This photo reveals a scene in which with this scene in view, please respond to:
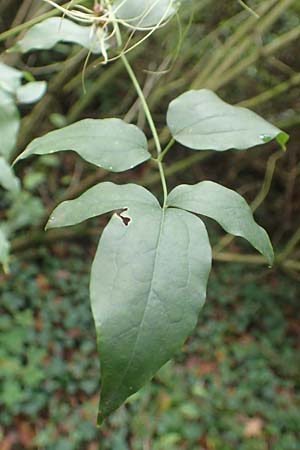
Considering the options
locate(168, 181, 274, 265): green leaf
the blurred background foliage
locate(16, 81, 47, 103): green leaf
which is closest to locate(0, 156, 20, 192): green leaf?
locate(16, 81, 47, 103): green leaf

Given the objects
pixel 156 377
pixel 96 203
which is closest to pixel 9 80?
pixel 96 203

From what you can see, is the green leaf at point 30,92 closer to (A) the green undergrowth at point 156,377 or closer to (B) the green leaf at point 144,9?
(B) the green leaf at point 144,9

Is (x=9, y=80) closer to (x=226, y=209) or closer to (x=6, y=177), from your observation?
(x=6, y=177)

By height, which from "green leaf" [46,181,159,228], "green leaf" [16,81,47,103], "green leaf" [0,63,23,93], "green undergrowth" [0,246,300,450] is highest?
"green leaf" [46,181,159,228]

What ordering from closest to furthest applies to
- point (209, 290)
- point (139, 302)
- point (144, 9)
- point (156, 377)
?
point (139, 302), point (144, 9), point (156, 377), point (209, 290)

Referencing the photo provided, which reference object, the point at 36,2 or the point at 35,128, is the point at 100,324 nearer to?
the point at 36,2

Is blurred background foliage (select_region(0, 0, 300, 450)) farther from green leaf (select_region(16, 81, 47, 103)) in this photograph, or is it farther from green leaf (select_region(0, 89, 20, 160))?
green leaf (select_region(0, 89, 20, 160))

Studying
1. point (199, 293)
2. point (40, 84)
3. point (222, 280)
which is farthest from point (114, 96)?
point (199, 293)
